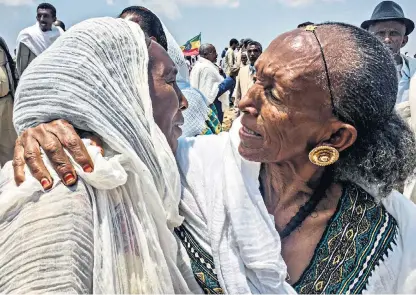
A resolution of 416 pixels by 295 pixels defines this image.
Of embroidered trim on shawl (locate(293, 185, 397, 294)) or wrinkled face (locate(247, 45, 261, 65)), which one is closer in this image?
embroidered trim on shawl (locate(293, 185, 397, 294))

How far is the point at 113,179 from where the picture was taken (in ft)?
3.99

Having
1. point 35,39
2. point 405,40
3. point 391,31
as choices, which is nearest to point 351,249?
point 391,31

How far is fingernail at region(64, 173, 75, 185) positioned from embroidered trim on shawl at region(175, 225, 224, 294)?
0.51 meters

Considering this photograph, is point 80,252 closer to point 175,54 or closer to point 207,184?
point 207,184

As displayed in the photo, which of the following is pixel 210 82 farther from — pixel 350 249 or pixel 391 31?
pixel 350 249

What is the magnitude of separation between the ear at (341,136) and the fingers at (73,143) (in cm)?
80

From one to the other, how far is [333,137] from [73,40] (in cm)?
87

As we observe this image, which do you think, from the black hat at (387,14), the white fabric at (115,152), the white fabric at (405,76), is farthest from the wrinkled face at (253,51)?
the white fabric at (115,152)

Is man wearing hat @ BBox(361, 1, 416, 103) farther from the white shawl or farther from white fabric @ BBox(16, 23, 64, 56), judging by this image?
white fabric @ BBox(16, 23, 64, 56)

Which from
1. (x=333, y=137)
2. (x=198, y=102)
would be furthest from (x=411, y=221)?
(x=198, y=102)

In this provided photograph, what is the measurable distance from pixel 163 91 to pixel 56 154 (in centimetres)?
42

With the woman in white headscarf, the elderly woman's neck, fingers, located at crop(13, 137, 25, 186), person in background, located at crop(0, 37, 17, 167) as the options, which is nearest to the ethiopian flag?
person in background, located at crop(0, 37, 17, 167)

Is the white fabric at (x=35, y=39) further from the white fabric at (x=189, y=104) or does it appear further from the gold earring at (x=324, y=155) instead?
the gold earring at (x=324, y=155)

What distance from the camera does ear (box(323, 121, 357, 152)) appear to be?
160cm
